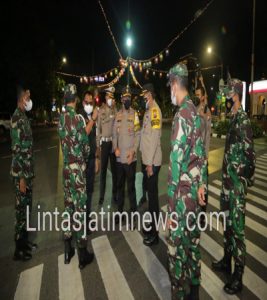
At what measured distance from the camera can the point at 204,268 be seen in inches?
155

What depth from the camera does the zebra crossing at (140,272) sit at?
3.44m

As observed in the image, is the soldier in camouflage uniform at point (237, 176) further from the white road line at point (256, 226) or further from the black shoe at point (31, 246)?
the black shoe at point (31, 246)

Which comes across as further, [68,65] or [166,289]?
[68,65]

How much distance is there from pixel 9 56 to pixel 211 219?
1026 inches

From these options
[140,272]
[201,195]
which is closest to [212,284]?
[140,272]

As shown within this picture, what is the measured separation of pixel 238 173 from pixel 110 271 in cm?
204

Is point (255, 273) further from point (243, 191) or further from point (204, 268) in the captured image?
point (243, 191)

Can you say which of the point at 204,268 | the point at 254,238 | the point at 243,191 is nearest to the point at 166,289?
the point at 204,268

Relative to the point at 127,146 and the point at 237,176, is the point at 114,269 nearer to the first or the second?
the point at 237,176

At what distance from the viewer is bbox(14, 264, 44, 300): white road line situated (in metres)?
3.42

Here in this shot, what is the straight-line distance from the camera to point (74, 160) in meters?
3.83

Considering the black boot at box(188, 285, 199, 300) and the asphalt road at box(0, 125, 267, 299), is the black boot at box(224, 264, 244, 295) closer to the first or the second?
the asphalt road at box(0, 125, 267, 299)

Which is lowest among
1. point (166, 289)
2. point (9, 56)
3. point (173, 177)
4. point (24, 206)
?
point (166, 289)

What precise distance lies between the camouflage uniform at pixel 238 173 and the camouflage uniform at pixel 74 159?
1791 millimetres
